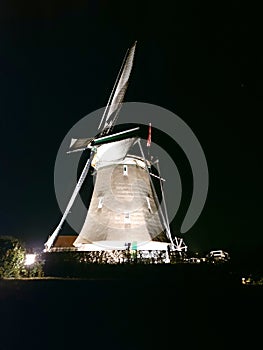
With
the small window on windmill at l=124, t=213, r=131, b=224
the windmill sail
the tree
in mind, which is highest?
the windmill sail

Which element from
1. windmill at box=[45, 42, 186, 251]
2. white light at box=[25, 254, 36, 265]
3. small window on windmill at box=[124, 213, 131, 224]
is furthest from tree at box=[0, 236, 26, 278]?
small window on windmill at box=[124, 213, 131, 224]

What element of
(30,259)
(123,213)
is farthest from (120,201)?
(30,259)

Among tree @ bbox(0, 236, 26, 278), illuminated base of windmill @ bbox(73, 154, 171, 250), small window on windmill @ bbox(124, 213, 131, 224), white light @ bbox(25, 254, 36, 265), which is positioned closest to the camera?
tree @ bbox(0, 236, 26, 278)

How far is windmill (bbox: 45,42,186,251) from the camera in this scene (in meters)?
17.2

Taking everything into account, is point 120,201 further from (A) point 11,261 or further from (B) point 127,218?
(A) point 11,261

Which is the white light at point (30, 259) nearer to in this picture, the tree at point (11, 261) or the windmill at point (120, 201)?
the tree at point (11, 261)

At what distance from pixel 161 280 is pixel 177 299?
1.85 metres

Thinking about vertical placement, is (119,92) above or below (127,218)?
above

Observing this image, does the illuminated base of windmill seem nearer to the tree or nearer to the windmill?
the windmill

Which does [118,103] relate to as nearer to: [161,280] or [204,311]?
[161,280]

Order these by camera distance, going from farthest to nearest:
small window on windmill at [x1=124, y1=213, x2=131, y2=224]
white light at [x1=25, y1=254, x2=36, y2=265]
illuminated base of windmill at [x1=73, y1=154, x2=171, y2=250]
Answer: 1. small window on windmill at [x1=124, y1=213, x2=131, y2=224]
2. illuminated base of windmill at [x1=73, y1=154, x2=171, y2=250]
3. white light at [x1=25, y1=254, x2=36, y2=265]

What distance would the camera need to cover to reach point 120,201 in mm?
18062

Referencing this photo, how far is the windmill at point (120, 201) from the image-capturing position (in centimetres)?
1722

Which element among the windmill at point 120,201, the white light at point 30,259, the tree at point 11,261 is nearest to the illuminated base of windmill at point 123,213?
the windmill at point 120,201
